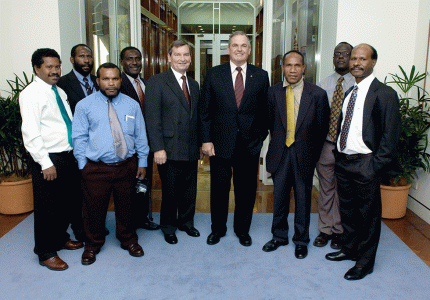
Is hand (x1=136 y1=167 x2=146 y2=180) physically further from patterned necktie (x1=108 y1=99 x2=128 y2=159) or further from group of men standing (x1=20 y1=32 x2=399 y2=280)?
patterned necktie (x1=108 y1=99 x2=128 y2=159)

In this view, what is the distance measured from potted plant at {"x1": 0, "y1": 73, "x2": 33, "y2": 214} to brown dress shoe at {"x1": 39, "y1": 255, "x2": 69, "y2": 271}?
1.42 metres

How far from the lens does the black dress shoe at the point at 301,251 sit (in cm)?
280

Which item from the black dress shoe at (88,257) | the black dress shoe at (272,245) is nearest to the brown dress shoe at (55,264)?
the black dress shoe at (88,257)

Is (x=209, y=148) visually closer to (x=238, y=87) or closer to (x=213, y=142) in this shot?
(x=213, y=142)

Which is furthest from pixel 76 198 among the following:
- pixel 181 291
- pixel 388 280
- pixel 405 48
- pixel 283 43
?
pixel 405 48

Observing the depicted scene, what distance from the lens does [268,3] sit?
15.2ft

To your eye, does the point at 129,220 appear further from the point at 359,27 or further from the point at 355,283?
the point at 359,27

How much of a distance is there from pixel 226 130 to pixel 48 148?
1378 mm

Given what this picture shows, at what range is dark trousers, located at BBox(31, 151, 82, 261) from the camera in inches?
102

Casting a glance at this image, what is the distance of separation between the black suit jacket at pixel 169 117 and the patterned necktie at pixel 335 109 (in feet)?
3.80

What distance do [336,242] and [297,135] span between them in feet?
3.39

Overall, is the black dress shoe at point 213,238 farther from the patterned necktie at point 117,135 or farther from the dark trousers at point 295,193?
the patterned necktie at point 117,135

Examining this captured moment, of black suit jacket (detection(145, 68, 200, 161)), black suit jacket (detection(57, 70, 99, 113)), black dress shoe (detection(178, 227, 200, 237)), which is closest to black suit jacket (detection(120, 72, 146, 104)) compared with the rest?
A: black suit jacket (detection(145, 68, 200, 161))

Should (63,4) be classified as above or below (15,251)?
above
